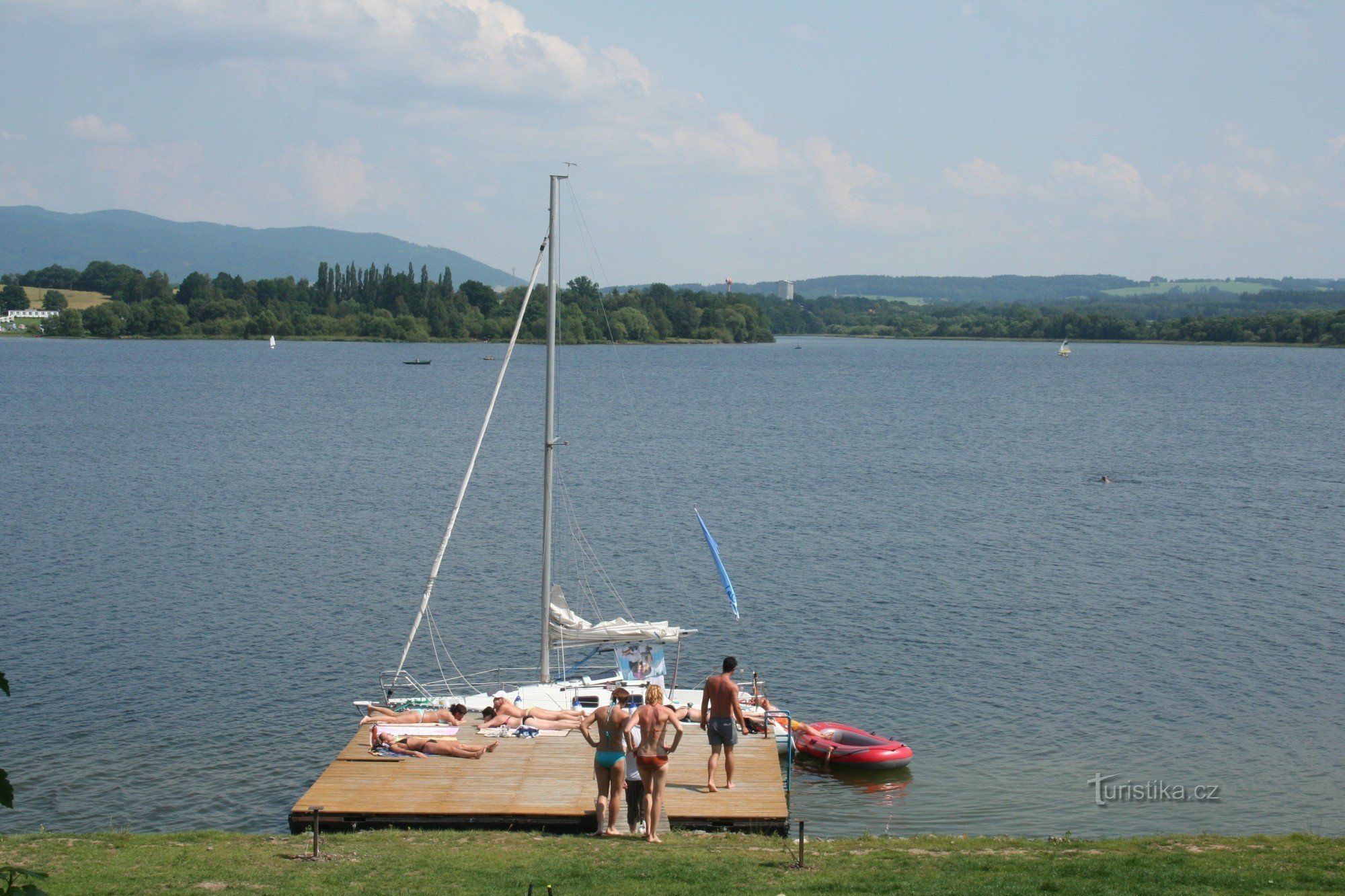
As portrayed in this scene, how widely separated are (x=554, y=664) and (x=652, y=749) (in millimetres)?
13035

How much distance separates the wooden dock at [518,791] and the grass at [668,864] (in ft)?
2.32

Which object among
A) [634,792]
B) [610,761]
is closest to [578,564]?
[634,792]

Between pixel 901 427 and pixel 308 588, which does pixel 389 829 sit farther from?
pixel 901 427

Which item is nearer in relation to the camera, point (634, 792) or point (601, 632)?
point (634, 792)

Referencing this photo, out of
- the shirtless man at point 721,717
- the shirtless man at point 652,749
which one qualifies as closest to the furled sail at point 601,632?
the shirtless man at point 721,717

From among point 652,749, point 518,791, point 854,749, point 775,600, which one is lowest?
point 854,749

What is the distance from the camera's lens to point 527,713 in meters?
22.9

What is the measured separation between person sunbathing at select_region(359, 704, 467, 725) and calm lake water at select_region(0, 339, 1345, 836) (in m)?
2.08

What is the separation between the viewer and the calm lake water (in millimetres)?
24875

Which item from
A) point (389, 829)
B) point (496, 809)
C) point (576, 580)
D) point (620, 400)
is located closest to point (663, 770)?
point (496, 809)

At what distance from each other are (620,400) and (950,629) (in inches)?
3565

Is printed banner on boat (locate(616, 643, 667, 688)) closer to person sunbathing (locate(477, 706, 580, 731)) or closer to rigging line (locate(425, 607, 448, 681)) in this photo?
person sunbathing (locate(477, 706, 580, 731))
